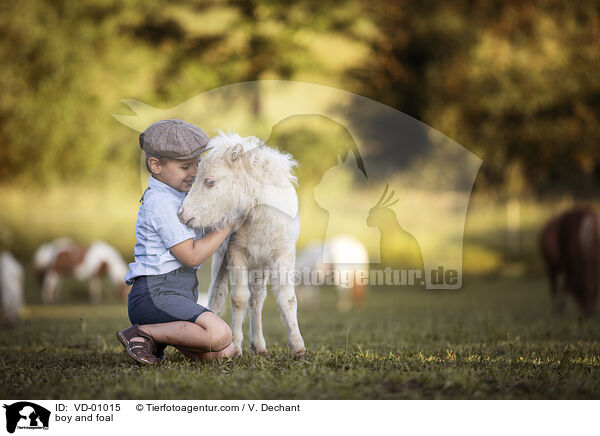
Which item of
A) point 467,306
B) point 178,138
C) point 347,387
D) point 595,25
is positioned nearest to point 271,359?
point 347,387

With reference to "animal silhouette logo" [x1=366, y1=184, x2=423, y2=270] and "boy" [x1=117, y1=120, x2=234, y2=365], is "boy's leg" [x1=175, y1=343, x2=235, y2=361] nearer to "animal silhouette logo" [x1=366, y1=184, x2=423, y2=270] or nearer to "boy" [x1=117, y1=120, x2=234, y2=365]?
"boy" [x1=117, y1=120, x2=234, y2=365]

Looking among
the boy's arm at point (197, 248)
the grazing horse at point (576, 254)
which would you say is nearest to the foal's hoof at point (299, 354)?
the boy's arm at point (197, 248)

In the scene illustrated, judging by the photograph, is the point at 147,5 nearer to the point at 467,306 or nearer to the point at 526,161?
the point at 526,161

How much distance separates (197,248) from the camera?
3.25 metres

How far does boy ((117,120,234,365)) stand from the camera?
324 cm

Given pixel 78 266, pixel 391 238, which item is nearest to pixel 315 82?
pixel 391 238

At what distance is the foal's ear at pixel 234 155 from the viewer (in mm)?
3330

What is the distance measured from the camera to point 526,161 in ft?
54.3

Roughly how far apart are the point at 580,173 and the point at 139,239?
50.5 ft

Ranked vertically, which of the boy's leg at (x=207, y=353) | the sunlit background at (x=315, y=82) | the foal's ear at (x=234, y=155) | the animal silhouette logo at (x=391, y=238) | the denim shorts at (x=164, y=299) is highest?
the sunlit background at (x=315, y=82)

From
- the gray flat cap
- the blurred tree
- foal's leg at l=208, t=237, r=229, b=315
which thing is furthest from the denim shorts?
the blurred tree

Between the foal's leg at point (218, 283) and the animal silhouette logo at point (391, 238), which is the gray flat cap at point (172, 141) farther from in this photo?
the animal silhouette logo at point (391, 238)

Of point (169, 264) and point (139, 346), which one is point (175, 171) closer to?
point (169, 264)

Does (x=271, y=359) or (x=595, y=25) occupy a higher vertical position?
(x=595, y=25)
